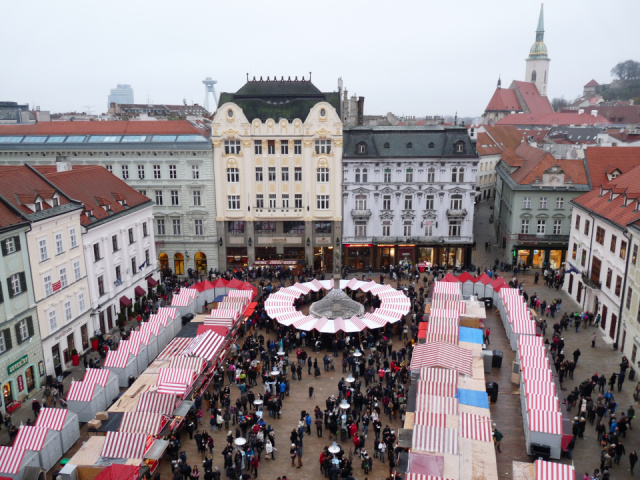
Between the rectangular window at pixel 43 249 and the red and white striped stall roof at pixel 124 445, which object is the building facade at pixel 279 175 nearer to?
the rectangular window at pixel 43 249

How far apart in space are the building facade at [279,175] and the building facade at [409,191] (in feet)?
6.57

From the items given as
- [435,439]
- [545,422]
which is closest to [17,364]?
[435,439]

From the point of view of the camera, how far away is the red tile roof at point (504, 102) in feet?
412

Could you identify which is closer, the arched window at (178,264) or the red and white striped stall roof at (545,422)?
the red and white striped stall roof at (545,422)

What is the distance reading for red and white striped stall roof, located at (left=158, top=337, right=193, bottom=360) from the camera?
28.5 meters

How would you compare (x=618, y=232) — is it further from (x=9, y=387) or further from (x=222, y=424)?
(x=9, y=387)

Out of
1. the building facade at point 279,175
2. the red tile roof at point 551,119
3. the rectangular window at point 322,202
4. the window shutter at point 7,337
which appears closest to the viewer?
the window shutter at point 7,337

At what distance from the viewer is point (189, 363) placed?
26.8 metres

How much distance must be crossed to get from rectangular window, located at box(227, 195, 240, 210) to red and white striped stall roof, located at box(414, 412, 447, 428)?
109 feet

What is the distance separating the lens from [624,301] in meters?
32.3

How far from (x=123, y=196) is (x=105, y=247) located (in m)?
5.59

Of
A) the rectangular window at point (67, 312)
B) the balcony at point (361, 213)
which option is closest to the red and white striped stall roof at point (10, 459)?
the rectangular window at point (67, 312)

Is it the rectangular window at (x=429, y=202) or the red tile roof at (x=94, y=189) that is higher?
the red tile roof at (x=94, y=189)

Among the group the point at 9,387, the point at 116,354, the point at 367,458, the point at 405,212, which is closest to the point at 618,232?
the point at 405,212
